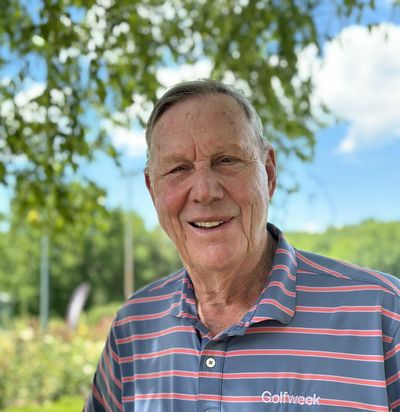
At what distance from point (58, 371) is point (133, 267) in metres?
19.5

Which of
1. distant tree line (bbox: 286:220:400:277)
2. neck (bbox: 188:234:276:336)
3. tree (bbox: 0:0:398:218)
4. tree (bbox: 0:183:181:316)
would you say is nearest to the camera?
neck (bbox: 188:234:276:336)

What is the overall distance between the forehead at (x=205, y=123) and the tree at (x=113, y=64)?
107 centimetres

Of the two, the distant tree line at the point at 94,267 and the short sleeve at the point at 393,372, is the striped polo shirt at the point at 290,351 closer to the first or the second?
the short sleeve at the point at 393,372

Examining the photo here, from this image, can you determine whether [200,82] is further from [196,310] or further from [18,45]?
[18,45]

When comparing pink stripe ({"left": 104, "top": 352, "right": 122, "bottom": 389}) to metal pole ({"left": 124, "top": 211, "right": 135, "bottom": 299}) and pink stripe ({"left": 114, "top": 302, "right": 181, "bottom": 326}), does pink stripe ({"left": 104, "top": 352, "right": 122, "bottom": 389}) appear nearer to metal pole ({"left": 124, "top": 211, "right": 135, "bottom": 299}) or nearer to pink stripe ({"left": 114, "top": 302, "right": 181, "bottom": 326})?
pink stripe ({"left": 114, "top": 302, "right": 181, "bottom": 326})

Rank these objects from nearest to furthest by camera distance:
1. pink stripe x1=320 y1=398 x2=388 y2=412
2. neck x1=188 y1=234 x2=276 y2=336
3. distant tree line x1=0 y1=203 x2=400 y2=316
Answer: pink stripe x1=320 y1=398 x2=388 y2=412
neck x1=188 y1=234 x2=276 y2=336
distant tree line x1=0 y1=203 x2=400 y2=316

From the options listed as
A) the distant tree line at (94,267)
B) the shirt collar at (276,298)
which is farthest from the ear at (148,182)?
the distant tree line at (94,267)

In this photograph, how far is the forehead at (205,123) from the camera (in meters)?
1.41

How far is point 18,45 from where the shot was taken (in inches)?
119

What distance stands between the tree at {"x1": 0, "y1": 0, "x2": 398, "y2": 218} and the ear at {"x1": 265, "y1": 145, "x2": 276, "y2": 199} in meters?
1.08

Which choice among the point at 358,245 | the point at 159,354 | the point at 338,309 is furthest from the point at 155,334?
the point at 358,245

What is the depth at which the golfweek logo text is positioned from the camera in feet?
4.25

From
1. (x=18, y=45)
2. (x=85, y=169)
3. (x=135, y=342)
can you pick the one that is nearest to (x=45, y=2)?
(x=18, y=45)

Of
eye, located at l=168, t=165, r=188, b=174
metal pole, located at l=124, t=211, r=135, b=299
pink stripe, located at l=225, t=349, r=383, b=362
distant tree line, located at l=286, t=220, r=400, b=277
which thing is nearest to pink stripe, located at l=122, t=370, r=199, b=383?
pink stripe, located at l=225, t=349, r=383, b=362
